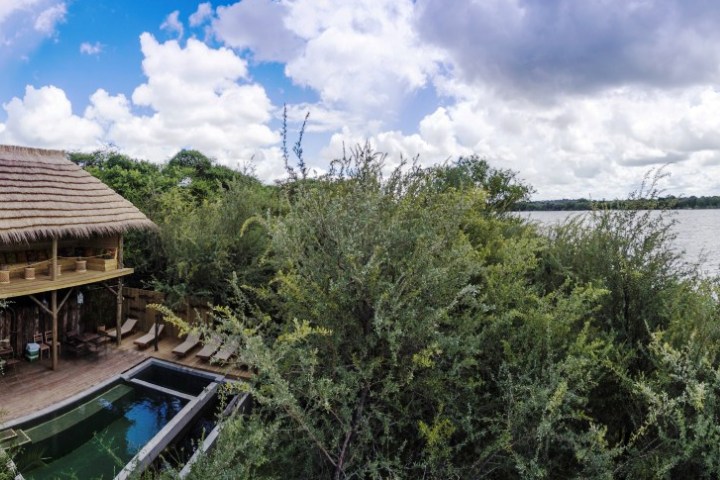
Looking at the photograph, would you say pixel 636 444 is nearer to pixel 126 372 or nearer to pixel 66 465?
pixel 66 465

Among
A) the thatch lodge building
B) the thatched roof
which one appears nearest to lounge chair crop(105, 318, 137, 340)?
the thatch lodge building

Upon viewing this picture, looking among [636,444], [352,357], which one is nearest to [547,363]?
[636,444]

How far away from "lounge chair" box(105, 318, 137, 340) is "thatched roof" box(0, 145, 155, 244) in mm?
3103

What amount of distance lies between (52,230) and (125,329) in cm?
402

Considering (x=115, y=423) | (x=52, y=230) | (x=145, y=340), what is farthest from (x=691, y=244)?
(x=52, y=230)

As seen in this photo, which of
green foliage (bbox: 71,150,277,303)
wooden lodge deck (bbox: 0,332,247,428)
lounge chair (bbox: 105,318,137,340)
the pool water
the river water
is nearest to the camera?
the river water

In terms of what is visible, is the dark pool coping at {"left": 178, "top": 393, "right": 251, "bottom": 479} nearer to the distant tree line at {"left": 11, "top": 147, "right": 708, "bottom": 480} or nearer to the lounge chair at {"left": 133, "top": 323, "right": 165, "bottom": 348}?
the distant tree line at {"left": 11, "top": 147, "right": 708, "bottom": 480}

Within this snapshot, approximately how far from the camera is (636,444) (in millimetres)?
3953

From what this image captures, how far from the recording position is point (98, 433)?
25.7 feet

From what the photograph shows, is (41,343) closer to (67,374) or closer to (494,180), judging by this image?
(67,374)

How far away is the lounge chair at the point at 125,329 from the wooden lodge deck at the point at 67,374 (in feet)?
1.36

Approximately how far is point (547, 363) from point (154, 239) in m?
12.6

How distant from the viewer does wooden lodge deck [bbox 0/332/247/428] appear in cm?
842

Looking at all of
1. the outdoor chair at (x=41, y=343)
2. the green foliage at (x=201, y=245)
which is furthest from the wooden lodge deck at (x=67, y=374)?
the green foliage at (x=201, y=245)
